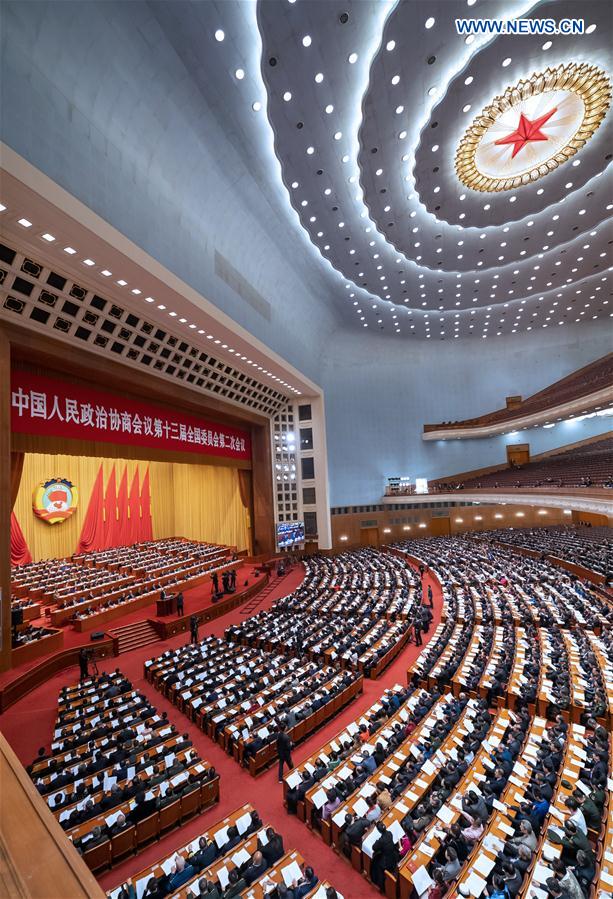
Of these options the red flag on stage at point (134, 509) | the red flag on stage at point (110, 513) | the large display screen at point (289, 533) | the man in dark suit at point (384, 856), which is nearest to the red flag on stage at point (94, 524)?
the red flag on stage at point (110, 513)

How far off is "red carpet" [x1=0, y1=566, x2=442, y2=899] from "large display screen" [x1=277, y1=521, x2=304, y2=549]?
444 inches

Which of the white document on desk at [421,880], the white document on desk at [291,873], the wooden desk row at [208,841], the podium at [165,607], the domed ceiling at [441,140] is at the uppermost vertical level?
the domed ceiling at [441,140]

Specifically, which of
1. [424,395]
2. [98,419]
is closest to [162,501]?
[98,419]

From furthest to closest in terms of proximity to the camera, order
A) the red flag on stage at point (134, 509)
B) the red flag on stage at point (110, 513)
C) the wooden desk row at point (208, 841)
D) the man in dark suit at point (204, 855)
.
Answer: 1. the red flag on stage at point (134, 509)
2. the red flag on stage at point (110, 513)
3. the man in dark suit at point (204, 855)
4. the wooden desk row at point (208, 841)

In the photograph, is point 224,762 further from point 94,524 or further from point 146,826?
point 94,524

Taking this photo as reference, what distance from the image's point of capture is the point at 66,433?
13516 mm

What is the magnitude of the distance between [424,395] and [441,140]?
2057 cm

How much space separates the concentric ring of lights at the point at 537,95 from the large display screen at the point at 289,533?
59.1 feet

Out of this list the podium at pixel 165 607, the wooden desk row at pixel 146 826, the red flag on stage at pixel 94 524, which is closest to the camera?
the wooden desk row at pixel 146 826

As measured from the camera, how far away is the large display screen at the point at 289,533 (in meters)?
23.5

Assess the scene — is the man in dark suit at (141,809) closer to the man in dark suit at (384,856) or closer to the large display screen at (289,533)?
the man in dark suit at (384,856)

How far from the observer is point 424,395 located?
3206cm

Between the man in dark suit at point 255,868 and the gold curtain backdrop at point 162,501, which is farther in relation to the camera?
the gold curtain backdrop at point 162,501

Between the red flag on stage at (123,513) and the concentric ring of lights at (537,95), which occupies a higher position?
the concentric ring of lights at (537,95)
